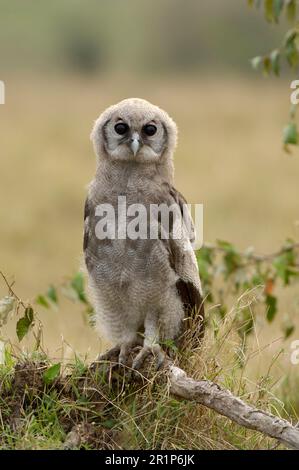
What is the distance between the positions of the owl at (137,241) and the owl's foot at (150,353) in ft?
0.04

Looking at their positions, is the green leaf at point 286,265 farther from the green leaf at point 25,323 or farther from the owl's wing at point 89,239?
the green leaf at point 25,323

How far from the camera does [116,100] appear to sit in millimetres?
19547

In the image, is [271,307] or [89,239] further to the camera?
[271,307]

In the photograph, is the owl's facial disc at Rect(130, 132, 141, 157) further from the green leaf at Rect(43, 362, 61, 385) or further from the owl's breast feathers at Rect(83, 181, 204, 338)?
the green leaf at Rect(43, 362, 61, 385)

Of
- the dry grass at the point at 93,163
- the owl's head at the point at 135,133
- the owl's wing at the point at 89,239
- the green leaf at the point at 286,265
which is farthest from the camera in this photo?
the dry grass at the point at 93,163

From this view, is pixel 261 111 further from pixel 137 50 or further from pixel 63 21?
pixel 63 21

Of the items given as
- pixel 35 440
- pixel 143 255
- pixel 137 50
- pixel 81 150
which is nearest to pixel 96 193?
pixel 143 255

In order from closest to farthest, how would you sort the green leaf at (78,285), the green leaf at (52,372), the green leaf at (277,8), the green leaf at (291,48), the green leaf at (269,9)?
the green leaf at (52,372), the green leaf at (277,8), the green leaf at (269,9), the green leaf at (291,48), the green leaf at (78,285)

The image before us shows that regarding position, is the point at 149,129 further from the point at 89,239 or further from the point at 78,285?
the point at 78,285

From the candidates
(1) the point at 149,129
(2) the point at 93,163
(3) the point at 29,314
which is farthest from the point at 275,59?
(2) the point at 93,163

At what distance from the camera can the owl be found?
16.3 feet

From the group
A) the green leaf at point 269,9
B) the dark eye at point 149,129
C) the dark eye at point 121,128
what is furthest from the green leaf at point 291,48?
the dark eye at point 121,128

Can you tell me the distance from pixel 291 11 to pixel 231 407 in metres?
2.38

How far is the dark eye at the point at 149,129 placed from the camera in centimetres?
504
